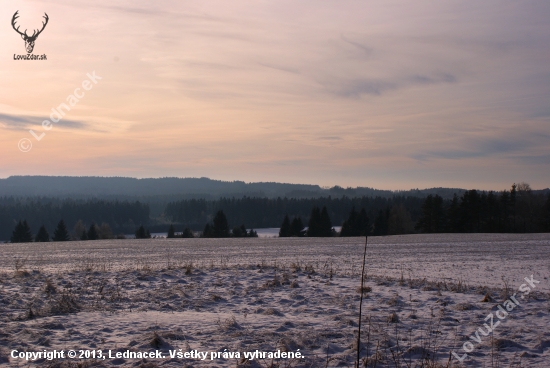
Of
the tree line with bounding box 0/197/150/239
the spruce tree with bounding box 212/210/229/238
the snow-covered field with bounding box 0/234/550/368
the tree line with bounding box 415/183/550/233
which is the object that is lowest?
the tree line with bounding box 0/197/150/239

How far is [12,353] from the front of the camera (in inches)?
259

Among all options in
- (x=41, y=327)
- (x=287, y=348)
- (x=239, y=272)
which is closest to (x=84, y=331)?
(x=41, y=327)

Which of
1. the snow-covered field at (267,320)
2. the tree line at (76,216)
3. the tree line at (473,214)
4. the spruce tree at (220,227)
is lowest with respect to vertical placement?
the tree line at (76,216)

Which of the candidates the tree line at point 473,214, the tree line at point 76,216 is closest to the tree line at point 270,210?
the tree line at point 76,216

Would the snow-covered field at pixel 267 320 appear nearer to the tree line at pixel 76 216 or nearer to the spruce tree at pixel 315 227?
the spruce tree at pixel 315 227

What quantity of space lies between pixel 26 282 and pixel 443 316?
36.9 feet

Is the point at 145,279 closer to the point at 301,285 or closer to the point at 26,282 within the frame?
the point at 26,282

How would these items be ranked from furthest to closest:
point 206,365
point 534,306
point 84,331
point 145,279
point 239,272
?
point 239,272
point 145,279
point 534,306
point 84,331
point 206,365

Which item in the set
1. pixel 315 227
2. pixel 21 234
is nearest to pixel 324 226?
pixel 315 227

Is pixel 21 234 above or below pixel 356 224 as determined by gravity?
below

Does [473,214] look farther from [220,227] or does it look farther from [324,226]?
[220,227]

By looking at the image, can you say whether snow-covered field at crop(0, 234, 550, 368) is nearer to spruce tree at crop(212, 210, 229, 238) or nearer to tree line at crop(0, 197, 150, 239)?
spruce tree at crop(212, 210, 229, 238)

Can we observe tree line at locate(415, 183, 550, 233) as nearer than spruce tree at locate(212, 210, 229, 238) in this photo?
Yes

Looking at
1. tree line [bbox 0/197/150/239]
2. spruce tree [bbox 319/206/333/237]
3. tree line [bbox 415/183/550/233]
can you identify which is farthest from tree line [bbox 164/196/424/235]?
tree line [bbox 415/183/550/233]
